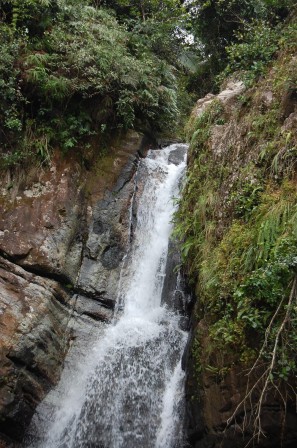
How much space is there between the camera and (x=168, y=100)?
10703mm

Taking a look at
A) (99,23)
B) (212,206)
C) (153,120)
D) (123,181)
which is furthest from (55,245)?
(99,23)

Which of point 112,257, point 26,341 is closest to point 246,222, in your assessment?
point 112,257

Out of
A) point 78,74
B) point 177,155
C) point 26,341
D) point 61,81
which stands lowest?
point 26,341

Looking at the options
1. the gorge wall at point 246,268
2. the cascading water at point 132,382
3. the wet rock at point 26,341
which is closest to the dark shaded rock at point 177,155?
the gorge wall at point 246,268

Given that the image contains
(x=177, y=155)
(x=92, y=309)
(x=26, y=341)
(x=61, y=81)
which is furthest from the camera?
(x=177, y=155)

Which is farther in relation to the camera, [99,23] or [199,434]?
[99,23]

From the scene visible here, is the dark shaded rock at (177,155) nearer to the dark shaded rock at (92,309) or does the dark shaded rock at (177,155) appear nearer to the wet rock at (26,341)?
the dark shaded rock at (92,309)

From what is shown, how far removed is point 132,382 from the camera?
21.2 feet

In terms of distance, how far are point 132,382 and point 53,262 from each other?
2720mm

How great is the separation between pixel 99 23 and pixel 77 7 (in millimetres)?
701

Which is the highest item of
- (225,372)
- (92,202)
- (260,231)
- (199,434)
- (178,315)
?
(260,231)

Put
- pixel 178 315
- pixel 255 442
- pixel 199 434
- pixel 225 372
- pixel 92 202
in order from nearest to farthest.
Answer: pixel 255 442 → pixel 225 372 → pixel 199 434 → pixel 178 315 → pixel 92 202

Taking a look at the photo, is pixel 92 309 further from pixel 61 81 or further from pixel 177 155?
pixel 177 155

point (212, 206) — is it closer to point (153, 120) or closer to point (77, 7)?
point (153, 120)
